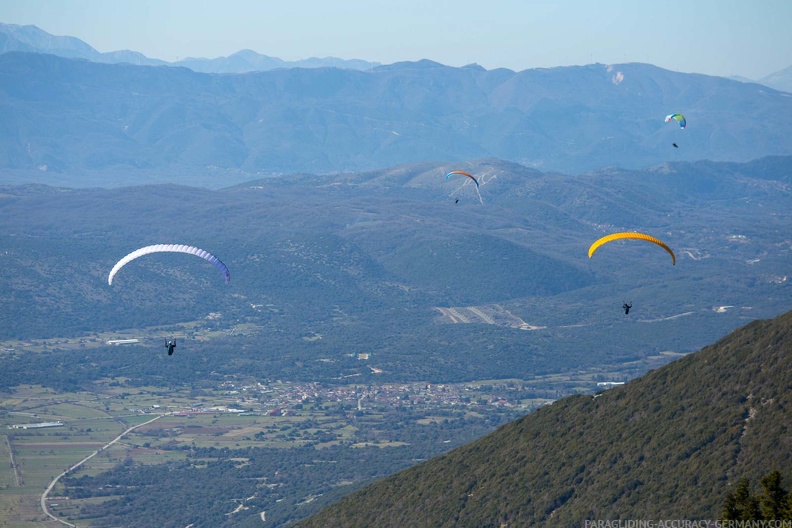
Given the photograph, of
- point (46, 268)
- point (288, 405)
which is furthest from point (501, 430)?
point (46, 268)

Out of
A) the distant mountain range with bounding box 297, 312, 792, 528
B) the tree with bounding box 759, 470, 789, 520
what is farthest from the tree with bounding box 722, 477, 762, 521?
the distant mountain range with bounding box 297, 312, 792, 528

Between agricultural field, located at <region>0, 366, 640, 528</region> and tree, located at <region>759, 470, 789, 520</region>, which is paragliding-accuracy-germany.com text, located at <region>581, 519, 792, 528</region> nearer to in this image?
tree, located at <region>759, 470, 789, 520</region>

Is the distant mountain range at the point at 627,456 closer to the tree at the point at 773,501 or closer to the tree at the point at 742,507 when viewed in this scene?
the tree at the point at 742,507

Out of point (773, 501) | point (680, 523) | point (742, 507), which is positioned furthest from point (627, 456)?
point (773, 501)

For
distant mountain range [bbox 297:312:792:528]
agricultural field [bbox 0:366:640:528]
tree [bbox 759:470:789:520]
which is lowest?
agricultural field [bbox 0:366:640:528]

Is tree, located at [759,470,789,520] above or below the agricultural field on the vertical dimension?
Answer: above

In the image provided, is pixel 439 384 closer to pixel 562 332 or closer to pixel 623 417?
pixel 562 332

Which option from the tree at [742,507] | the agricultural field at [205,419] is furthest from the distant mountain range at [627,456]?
the agricultural field at [205,419]

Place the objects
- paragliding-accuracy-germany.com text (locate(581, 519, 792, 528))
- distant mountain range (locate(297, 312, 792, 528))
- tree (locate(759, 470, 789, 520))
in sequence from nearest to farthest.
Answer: paragliding-accuracy-germany.com text (locate(581, 519, 792, 528)) → tree (locate(759, 470, 789, 520)) → distant mountain range (locate(297, 312, 792, 528))

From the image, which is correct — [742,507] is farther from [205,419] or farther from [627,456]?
[205,419]
